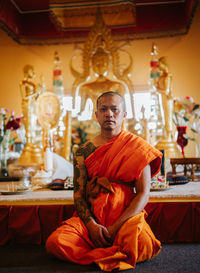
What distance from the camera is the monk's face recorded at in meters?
1.93

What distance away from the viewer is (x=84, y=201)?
6.30 feet

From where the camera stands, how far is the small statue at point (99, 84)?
171 inches

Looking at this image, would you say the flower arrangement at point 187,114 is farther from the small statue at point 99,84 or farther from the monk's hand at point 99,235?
the monk's hand at point 99,235

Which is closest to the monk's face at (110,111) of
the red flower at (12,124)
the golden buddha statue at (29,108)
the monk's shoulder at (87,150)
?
the monk's shoulder at (87,150)

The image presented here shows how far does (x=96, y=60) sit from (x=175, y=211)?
2658 millimetres

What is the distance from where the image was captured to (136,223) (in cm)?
174

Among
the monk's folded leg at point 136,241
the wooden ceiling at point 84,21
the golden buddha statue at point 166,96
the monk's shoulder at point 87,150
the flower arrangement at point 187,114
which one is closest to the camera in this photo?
the monk's folded leg at point 136,241

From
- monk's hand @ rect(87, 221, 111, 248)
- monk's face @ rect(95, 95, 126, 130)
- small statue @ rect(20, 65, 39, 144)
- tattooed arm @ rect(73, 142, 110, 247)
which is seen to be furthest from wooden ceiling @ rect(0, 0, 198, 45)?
monk's hand @ rect(87, 221, 111, 248)

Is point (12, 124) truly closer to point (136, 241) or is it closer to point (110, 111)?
point (110, 111)

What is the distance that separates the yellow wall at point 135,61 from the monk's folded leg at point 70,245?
482cm

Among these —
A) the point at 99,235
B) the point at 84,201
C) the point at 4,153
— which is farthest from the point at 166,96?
the point at 99,235

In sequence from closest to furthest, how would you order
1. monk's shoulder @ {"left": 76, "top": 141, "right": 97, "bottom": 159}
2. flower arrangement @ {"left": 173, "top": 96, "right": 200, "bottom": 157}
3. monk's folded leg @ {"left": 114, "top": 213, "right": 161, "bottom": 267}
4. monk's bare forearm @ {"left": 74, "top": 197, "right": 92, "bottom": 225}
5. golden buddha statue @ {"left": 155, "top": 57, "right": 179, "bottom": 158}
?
monk's folded leg @ {"left": 114, "top": 213, "right": 161, "bottom": 267}
monk's bare forearm @ {"left": 74, "top": 197, "right": 92, "bottom": 225}
monk's shoulder @ {"left": 76, "top": 141, "right": 97, "bottom": 159}
flower arrangement @ {"left": 173, "top": 96, "right": 200, "bottom": 157}
golden buddha statue @ {"left": 155, "top": 57, "right": 179, "bottom": 158}

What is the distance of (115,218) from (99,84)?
286cm

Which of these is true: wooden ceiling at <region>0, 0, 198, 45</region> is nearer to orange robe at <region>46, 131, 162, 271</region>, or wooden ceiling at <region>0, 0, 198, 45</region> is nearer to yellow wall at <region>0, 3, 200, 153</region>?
yellow wall at <region>0, 3, 200, 153</region>
